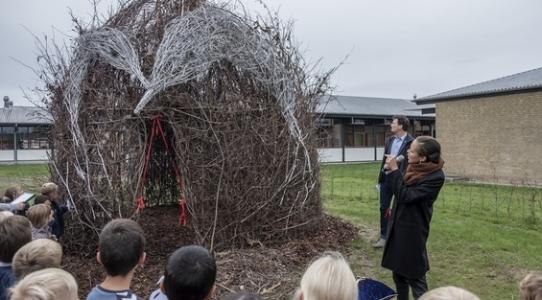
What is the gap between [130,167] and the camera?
543cm

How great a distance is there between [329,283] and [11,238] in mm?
2290

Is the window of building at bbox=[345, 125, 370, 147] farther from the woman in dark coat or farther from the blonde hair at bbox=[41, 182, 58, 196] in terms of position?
the woman in dark coat

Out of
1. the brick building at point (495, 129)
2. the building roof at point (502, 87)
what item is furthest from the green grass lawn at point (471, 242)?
the building roof at point (502, 87)

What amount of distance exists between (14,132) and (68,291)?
95.6 ft

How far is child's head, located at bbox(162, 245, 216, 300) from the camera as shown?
7.46ft

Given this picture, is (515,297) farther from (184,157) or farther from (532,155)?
(532,155)

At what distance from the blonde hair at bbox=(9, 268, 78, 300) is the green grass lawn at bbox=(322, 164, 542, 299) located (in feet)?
13.3

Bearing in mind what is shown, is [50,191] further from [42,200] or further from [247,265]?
[247,265]

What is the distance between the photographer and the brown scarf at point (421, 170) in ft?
12.0

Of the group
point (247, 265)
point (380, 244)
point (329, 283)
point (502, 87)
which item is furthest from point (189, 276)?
point (502, 87)

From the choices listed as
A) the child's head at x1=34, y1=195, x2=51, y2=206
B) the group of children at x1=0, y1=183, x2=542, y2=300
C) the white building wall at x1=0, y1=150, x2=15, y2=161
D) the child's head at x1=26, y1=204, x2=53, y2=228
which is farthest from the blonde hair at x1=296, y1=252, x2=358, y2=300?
the white building wall at x1=0, y1=150, x2=15, y2=161

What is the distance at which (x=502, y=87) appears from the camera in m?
19.8

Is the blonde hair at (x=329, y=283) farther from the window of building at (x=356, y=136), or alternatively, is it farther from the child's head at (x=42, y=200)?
the window of building at (x=356, y=136)

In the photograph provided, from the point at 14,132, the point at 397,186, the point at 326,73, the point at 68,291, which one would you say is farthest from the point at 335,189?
the point at 14,132
